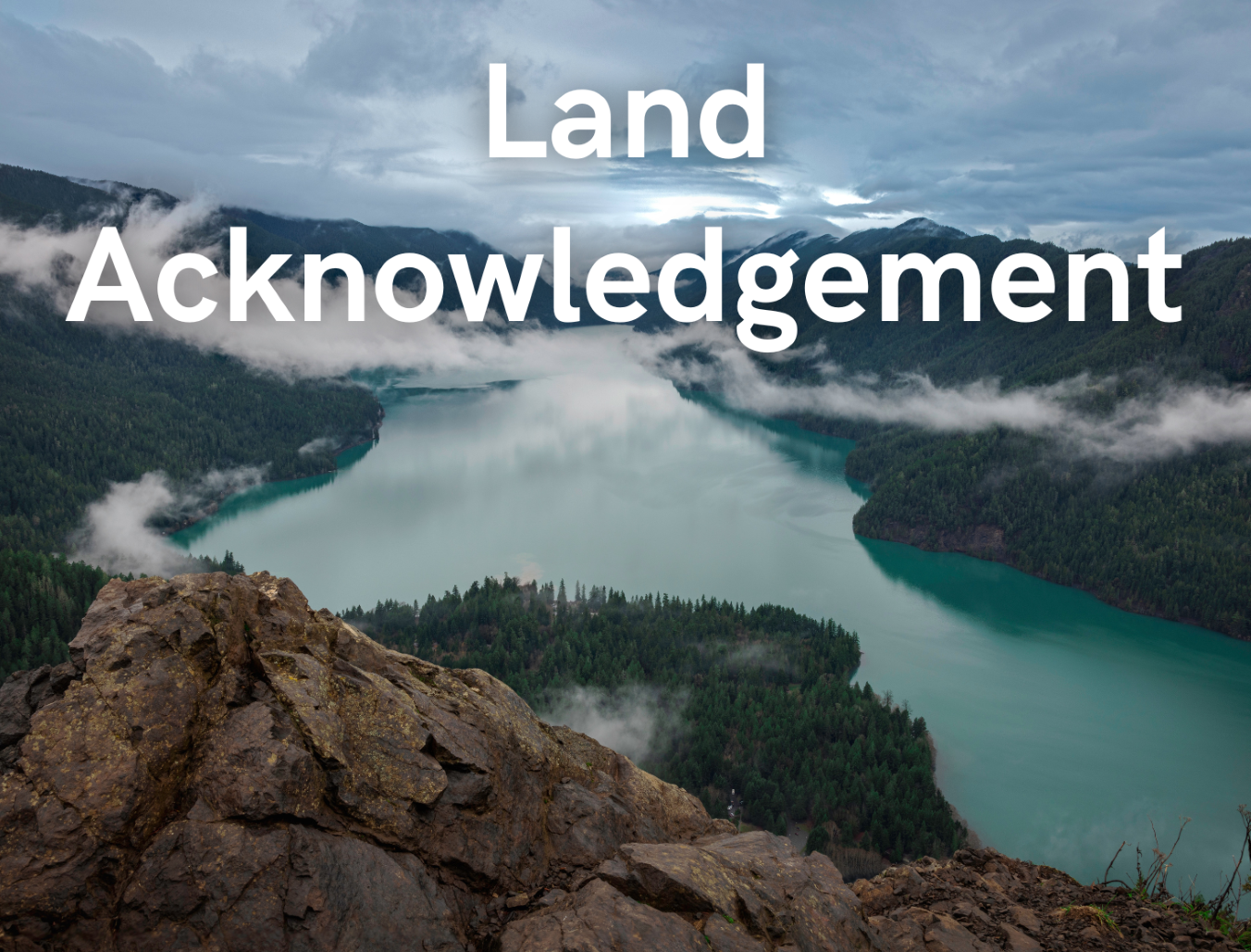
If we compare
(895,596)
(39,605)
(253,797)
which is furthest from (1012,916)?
(895,596)

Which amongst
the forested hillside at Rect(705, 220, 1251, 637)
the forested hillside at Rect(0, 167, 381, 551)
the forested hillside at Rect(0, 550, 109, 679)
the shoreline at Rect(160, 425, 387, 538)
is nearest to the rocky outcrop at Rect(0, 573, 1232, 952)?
the forested hillside at Rect(0, 550, 109, 679)

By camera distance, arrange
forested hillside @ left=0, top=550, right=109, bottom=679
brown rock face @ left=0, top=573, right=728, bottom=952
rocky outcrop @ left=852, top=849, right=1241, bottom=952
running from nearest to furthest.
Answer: brown rock face @ left=0, top=573, right=728, bottom=952 < rocky outcrop @ left=852, top=849, right=1241, bottom=952 < forested hillside @ left=0, top=550, right=109, bottom=679

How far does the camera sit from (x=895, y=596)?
372ft

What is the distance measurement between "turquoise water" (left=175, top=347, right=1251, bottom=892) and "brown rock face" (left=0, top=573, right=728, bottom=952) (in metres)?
60.9

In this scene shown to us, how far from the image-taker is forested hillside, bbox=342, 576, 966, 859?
5753 centimetres

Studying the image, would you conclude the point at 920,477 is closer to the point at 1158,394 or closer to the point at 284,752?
the point at 1158,394

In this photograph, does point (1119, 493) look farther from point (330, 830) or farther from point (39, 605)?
point (39, 605)

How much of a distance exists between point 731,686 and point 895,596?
5038cm

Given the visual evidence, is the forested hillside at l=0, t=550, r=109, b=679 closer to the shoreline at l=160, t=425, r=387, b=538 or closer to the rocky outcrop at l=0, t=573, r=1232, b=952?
the shoreline at l=160, t=425, r=387, b=538

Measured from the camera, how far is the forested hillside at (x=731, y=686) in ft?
189

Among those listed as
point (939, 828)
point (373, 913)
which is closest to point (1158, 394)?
point (939, 828)

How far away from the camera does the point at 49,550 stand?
122438 mm

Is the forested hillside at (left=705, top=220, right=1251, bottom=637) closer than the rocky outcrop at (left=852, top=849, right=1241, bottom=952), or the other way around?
the rocky outcrop at (left=852, top=849, right=1241, bottom=952)

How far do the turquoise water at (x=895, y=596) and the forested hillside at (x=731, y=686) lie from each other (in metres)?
7.24
